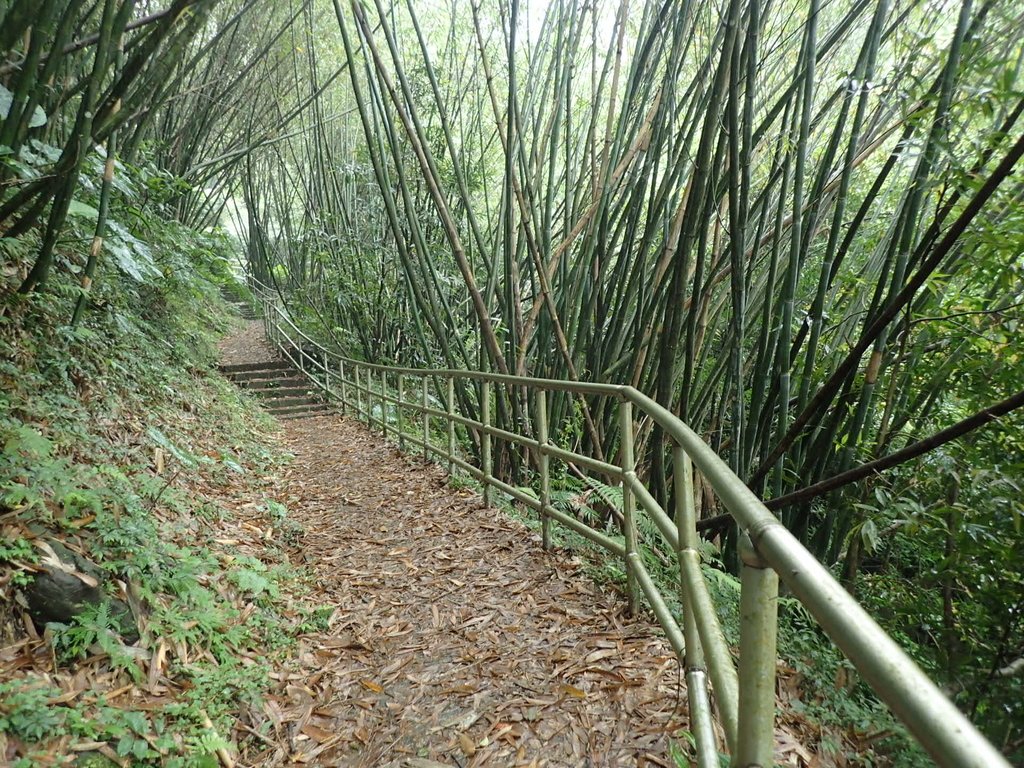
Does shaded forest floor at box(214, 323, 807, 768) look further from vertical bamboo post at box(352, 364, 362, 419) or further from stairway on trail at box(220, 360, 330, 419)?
stairway on trail at box(220, 360, 330, 419)

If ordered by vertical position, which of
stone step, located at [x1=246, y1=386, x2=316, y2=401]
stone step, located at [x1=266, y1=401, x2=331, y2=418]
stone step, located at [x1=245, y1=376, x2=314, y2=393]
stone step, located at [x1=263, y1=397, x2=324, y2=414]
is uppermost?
stone step, located at [x1=245, y1=376, x2=314, y2=393]

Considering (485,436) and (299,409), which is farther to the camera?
(299,409)

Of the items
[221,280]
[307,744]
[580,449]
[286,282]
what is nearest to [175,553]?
[307,744]

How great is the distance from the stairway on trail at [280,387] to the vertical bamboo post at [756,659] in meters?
7.92

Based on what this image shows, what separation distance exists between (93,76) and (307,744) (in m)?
2.48

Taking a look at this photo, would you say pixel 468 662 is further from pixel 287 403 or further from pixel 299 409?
pixel 287 403

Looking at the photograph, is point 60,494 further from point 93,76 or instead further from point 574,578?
point 574,578

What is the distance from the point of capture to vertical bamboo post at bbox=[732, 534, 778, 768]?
74 cm

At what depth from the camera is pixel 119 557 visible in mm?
2105

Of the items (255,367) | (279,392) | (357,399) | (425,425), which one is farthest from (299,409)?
(425,425)

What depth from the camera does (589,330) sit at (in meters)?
3.92

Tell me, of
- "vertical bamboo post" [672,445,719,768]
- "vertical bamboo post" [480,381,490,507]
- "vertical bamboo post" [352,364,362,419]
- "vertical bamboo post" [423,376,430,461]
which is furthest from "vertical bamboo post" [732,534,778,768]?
"vertical bamboo post" [352,364,362,419]

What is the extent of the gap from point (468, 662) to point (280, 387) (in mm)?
7700

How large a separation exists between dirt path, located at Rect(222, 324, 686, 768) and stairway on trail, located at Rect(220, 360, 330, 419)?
5125 millimetres
